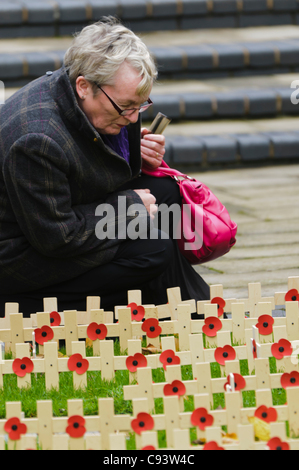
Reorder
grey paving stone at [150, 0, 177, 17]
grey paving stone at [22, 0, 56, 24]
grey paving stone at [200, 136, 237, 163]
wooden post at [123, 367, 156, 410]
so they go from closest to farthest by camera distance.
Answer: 1. wooden post at [123, 367, 156, 410]
2. grey paving stone at [200, 136, 237, 163]
3. grey paving stone at [22, 0, 56, 24]
4. grey paving stone at [150, 0, 177, 17]

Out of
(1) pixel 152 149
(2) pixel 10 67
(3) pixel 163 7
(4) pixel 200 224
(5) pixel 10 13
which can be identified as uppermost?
(3) pixel 163 7

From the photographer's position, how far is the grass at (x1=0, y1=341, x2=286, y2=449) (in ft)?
7.77

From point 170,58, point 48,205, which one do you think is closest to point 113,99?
point 48,205

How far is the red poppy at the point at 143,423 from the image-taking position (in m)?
2.00

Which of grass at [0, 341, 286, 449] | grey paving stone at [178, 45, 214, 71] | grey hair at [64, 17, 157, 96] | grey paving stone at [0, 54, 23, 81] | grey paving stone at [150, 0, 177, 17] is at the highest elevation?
grey paving stone at [150, 0, 177, 17]

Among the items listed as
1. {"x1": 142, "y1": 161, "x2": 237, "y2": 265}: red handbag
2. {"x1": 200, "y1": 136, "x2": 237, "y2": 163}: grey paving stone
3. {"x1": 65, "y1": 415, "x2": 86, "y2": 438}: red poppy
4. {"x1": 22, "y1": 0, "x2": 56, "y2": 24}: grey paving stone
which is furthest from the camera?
{"x1": 22, "y1": 0, "x2": 56, "y2": 24}: grey paving stone

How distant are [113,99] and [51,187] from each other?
1.45 feet

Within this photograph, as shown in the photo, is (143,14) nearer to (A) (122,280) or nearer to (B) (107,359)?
(A) (122,280)

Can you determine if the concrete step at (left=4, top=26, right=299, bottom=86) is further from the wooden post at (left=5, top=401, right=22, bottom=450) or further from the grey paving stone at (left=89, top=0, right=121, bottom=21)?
the wooden post at (left=5, top=401, right=22, bottom=450)

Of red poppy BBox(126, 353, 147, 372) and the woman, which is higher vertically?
the woman

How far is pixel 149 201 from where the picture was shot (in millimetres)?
3146

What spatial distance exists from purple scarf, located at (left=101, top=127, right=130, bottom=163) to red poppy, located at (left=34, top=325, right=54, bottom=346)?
2.82ft

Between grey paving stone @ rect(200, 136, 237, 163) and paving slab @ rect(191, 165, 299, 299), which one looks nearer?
paving slab @ rect(191, 165, 299, 299)

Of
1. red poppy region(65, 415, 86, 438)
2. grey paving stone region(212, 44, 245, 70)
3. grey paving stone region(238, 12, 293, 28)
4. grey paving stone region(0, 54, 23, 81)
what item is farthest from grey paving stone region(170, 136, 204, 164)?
red poppy region(65, 415, 86, 438)
